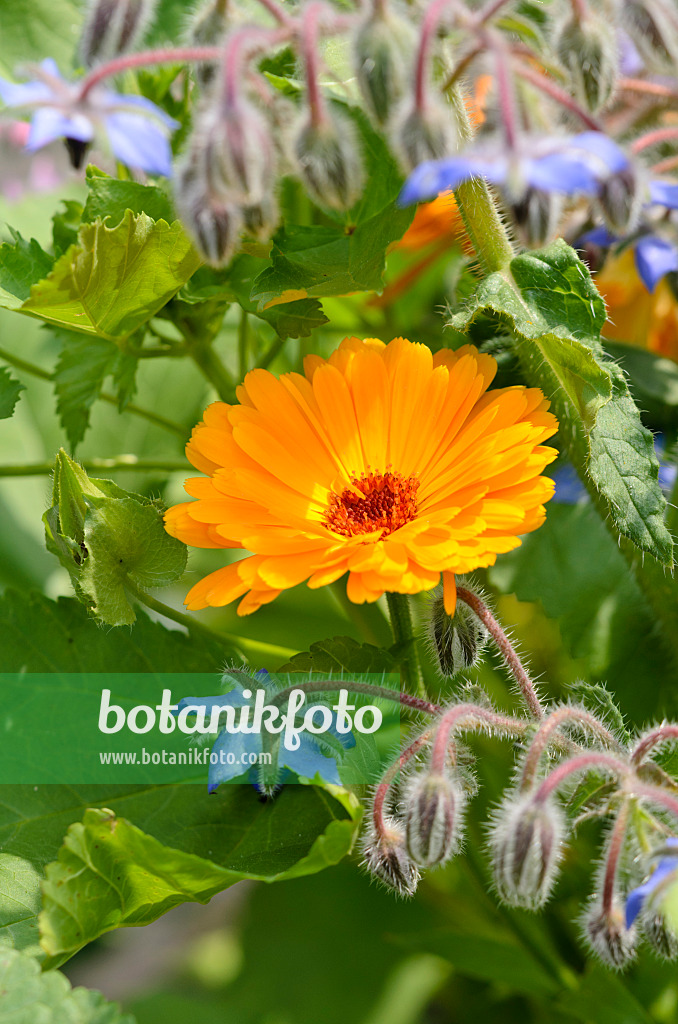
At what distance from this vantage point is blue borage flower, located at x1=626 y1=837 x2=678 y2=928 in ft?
1.33

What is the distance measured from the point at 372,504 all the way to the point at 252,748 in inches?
8.7

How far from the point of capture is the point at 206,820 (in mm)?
640

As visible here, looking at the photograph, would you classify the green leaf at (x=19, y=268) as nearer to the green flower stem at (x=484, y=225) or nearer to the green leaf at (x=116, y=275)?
the green leaf at (x=116, y=275)

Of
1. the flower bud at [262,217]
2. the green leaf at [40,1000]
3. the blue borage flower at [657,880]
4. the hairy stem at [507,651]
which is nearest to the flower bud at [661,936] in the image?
the blue borage flower at [657,880]

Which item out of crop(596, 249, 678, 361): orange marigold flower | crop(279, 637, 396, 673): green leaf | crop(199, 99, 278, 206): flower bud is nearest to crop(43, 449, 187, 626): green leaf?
crop(279, 637, 396, 673): green leaf

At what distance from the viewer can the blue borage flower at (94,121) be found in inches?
18.5

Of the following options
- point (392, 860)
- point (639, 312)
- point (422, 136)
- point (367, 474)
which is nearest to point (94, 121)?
point (422, 136)

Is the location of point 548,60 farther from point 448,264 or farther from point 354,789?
point 448,264

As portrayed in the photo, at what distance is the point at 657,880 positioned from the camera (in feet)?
1.36

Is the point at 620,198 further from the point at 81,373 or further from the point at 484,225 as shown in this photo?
the point at 81,373

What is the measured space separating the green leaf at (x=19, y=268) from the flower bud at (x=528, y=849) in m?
0.44

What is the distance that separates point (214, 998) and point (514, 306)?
34.0 inches

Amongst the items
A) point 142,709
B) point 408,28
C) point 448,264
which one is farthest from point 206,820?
point 448,264

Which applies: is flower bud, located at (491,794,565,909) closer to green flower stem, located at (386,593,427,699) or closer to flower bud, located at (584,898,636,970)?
flower bud, located at (584,898,636,970)
